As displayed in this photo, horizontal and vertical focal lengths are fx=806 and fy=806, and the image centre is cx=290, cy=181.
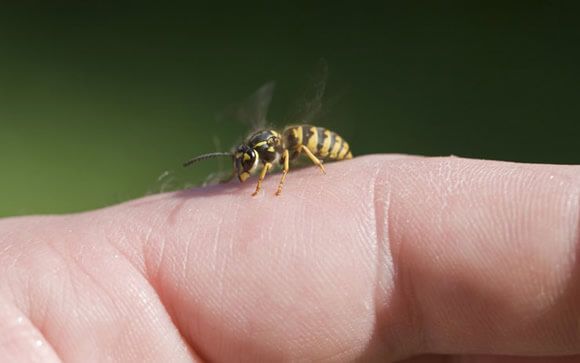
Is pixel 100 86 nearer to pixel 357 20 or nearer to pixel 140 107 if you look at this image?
pixel 140 107

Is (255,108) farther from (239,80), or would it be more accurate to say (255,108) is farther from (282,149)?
(239,80)

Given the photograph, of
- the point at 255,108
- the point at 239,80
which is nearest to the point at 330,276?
the point at 255,108

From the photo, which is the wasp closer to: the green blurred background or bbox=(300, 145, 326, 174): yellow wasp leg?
bbox=(300, 145, 326, 174): yellow wasp leg

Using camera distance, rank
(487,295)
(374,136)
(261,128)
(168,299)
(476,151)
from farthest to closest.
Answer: (374,136)
(476,151)
(261,128)
(168,299)
(487,295)

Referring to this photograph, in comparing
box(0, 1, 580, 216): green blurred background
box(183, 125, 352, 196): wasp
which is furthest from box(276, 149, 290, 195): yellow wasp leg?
box(0, 1, 580, 216): green blurred background

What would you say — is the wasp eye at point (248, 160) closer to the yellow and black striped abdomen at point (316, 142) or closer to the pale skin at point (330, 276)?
the yellow and black striped abdomen at point (316, 142)

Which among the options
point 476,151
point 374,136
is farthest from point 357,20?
point 476,151
